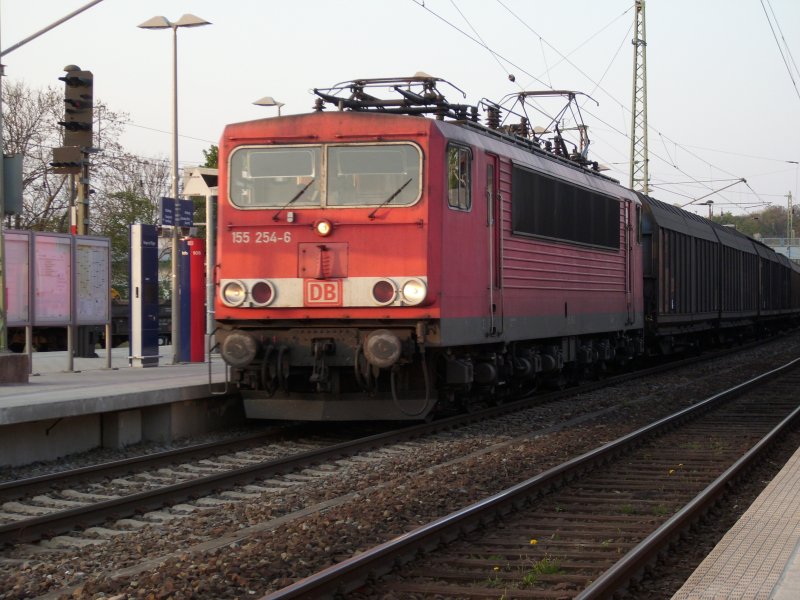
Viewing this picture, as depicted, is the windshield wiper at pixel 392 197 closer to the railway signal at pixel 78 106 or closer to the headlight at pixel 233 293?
the headlight at pixel 233 293

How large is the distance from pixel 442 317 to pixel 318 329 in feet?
4.51

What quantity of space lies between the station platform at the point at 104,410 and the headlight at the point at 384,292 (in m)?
2.28

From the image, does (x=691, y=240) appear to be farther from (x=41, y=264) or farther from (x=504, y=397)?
(x=41, y=264)

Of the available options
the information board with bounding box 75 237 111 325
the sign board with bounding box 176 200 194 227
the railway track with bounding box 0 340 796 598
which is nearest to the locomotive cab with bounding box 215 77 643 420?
the railway track with bounding box 0 340 796 598

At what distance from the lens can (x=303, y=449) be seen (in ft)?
39.0

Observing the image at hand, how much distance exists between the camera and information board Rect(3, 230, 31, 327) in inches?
595

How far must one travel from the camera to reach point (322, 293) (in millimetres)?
11969

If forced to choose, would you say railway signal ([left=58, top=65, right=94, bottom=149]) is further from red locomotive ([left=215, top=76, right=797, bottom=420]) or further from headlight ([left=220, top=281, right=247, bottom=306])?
headlight ([left=220, top=281, right=247, bottom=306])

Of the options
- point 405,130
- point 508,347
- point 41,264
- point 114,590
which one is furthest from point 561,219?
point 114,590

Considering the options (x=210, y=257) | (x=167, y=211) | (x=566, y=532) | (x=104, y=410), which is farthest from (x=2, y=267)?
(x=566, y=532)

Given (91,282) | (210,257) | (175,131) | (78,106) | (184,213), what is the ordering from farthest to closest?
(175,131), (184,213), (78,106), (210,257), (91,282)

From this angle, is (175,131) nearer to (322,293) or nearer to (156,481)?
(322,293)

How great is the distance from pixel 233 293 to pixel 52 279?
189 inches

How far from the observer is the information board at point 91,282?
16.3m
